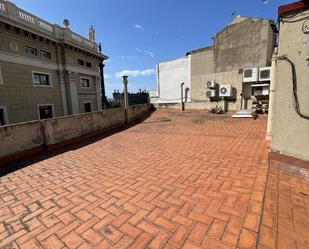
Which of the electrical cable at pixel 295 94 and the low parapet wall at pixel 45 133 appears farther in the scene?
the low parapet wall at pixel 45 133

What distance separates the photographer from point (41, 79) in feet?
40.7

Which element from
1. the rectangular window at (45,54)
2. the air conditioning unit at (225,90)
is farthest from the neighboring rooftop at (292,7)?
the rectangular window at (45,54)

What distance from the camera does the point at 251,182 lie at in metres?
2.83

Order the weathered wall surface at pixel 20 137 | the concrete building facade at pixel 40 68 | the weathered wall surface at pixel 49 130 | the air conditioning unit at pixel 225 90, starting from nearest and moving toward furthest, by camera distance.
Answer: the weathered wall surface at pixel 20 137, the weathered wall surface at pixel 49 130, the concrete building facade at pixel 40 68, the air conditioning unit at pixel 225 90

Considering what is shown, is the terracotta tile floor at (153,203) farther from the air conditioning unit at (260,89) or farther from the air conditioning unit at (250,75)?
the air conditioning unit at (250,75)

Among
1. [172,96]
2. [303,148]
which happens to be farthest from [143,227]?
[172,96]

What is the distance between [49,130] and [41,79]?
9.15 meters

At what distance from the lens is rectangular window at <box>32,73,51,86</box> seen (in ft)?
39.0

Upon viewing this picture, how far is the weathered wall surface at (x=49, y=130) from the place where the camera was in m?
4.52

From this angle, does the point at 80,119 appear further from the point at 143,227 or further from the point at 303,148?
the point at 303,148

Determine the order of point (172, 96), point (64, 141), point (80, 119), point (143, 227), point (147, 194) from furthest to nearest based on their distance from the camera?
point (172, 96) < point (80, 119) < point (64, 141) < point (147, 194) < point (143, 227)

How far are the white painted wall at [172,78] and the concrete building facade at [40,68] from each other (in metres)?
8.41

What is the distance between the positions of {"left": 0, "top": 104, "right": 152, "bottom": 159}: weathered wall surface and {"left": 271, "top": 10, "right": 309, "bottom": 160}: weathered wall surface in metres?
6.28

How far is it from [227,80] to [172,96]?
7.31 meters
